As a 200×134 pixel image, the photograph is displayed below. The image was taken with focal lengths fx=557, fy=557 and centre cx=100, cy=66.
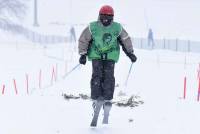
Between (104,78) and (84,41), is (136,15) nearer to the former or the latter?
(104,78)

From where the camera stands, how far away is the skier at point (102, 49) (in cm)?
708

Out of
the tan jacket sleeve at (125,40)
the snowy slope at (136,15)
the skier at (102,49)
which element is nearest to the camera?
the skier at (102,49)

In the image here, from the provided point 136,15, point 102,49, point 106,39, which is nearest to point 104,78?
point 102,49

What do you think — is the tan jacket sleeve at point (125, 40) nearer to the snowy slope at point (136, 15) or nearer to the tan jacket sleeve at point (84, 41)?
the tan jacket sleeve at point (84, 41)

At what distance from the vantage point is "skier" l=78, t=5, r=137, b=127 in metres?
7.08

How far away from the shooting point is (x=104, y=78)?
7.29 m

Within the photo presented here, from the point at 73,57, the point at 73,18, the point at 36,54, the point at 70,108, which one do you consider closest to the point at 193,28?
the point at 73,18

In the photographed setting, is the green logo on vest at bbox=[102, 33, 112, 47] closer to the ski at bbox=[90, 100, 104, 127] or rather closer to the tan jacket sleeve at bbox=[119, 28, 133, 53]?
the tan jacket sleeve at bbox=[119, 28, 133, 53]

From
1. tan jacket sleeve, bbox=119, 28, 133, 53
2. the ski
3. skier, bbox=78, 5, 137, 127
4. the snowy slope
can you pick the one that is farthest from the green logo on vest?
the snowy slope

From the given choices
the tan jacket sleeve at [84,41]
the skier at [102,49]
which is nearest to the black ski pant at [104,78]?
the skier at [102,49]

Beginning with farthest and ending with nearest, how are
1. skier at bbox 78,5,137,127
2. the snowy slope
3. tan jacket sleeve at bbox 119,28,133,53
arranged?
the snowy slope, tan jacket sleeve at bbox 119,28,133,53, skier at bbox 78,5,137,127

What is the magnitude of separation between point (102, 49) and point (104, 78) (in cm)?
41

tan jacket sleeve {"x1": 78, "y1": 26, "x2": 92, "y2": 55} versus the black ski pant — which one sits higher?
tan jacket sleeve {"x1": 78, "y1": 26, "x2": 92, "y2": 55}

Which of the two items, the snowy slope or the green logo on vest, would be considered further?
the snowy slope
